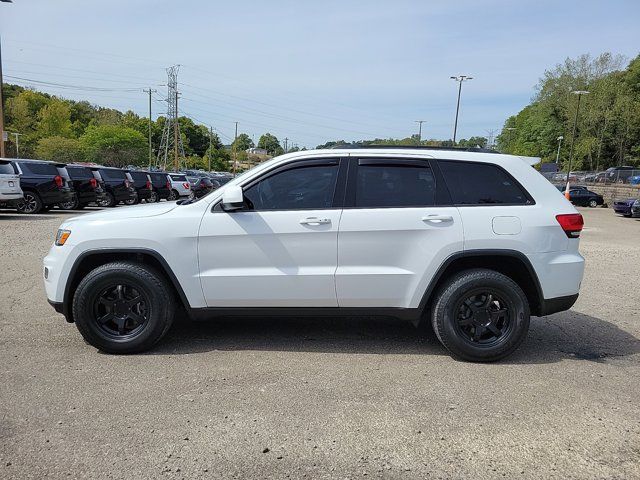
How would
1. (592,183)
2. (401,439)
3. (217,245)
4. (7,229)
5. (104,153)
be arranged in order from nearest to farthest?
(401,439) < (217,245) < (7,229) < (592,183) < (104,153)

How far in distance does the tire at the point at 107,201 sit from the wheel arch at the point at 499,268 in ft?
58.0

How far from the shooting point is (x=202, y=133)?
129125 millimetres

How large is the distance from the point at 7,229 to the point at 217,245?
1038cm

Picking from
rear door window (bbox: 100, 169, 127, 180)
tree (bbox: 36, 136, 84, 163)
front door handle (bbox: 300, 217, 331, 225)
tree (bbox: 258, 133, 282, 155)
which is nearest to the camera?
front door handle (bbox: 300, 217, 331, 225)

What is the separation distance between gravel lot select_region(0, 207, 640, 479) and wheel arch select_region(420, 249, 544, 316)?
0.55m

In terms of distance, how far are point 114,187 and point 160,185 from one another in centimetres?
514

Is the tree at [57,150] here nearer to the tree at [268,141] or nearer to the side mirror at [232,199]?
the tree at [268,141]

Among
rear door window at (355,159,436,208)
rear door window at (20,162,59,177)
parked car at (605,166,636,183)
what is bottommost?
rear door window at (20,162,59,177)

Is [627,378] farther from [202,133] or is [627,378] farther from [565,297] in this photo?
[202,133]

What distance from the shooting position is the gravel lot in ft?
9.33

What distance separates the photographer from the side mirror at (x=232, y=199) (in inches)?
164

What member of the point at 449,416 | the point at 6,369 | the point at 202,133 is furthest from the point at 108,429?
the point at 202,133

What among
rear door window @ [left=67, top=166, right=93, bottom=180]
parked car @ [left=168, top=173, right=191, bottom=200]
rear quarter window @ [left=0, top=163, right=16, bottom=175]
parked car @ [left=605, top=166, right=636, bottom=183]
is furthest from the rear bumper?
parked car @ [left=605, top=166, right=636, bottom=183]

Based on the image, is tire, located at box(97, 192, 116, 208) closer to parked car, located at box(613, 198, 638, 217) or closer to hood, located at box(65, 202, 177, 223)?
hood, located at box(65, 202, 177, 223)
